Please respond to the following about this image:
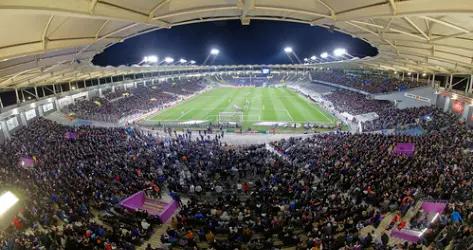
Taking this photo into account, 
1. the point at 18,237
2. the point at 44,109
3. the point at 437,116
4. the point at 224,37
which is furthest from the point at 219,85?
the point at 18,237

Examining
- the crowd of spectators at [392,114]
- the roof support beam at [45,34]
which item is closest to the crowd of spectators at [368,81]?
the crowd of spectators at [392,114]

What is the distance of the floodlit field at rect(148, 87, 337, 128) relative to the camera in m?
45.9

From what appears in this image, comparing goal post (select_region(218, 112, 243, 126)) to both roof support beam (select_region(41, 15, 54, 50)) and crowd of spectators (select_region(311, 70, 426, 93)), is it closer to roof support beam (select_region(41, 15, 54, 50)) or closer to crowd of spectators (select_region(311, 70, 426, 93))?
crowd of spectators (select_region(311, 70, 426, 93))

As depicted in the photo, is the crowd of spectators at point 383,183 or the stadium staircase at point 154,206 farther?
the stadium staircase at point 154,206

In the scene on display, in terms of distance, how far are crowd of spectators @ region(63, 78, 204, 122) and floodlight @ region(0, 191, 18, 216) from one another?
27.6 meters

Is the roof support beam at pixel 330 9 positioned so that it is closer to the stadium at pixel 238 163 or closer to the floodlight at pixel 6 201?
the stadium at pixel 238 163

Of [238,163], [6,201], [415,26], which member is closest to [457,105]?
[415,26]

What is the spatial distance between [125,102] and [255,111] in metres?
21.8

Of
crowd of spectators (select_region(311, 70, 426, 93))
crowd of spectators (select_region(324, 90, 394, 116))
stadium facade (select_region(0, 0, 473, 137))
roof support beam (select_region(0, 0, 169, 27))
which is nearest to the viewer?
roof support beam (select_region(0, 0, 169, 27))

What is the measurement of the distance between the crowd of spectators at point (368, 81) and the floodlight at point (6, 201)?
42.0 meters

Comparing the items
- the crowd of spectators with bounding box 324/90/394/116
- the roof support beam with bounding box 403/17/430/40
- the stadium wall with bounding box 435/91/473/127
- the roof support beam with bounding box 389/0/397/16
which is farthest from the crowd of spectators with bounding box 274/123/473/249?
the crowd of spectators with bounding box 324/90/394/116

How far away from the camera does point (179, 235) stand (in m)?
13.1

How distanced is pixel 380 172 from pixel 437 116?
1818cm

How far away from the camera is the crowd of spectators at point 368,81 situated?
147ft
